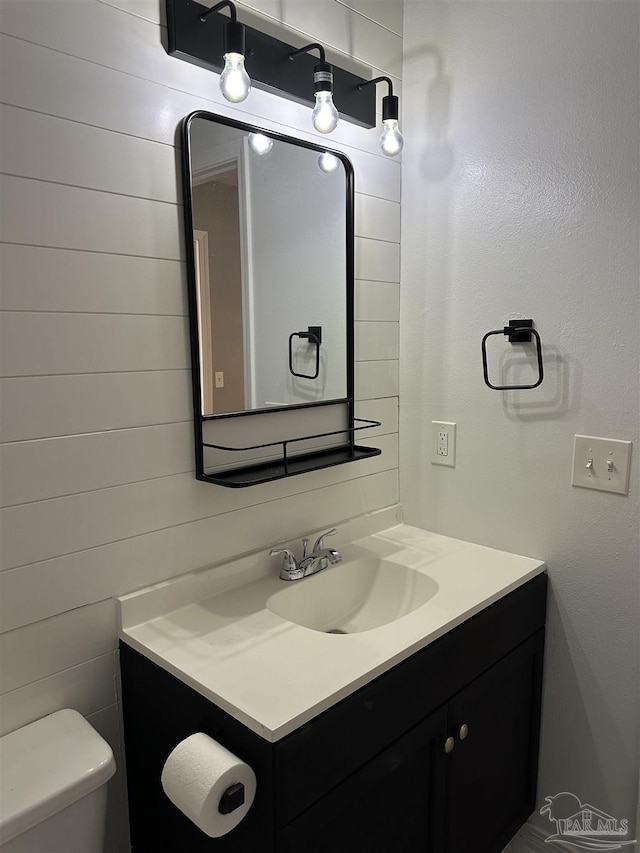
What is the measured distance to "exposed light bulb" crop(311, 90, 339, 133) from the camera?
4.54 feet

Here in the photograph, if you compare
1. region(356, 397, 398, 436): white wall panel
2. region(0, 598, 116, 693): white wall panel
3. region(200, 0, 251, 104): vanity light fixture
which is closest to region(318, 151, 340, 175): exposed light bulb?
region(200, 0, 251, 104): vanity light fixture

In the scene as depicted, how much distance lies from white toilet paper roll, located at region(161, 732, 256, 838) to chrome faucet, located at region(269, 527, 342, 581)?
533mm

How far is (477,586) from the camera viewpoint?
1478mm

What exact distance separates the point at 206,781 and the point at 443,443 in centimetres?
110

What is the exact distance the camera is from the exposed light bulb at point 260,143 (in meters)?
1.43

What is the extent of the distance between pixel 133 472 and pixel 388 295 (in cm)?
92

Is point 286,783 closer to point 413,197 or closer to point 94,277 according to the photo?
point 94,277

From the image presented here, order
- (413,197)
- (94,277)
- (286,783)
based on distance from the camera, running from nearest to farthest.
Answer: (286,783), (94,277), (413,197)

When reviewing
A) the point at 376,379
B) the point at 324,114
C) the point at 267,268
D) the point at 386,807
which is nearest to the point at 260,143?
the point at 324,114

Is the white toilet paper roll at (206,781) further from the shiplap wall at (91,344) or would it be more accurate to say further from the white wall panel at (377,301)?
the white wall panel at (377,301)

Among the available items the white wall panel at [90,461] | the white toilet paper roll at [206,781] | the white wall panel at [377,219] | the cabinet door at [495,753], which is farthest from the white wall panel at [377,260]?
the white toilet paper roll at [206,781]

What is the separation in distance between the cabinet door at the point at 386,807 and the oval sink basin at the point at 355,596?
1.05ft

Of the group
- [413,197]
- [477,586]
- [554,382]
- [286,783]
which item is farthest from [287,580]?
[413,197]

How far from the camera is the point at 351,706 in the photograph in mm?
A: 1090
